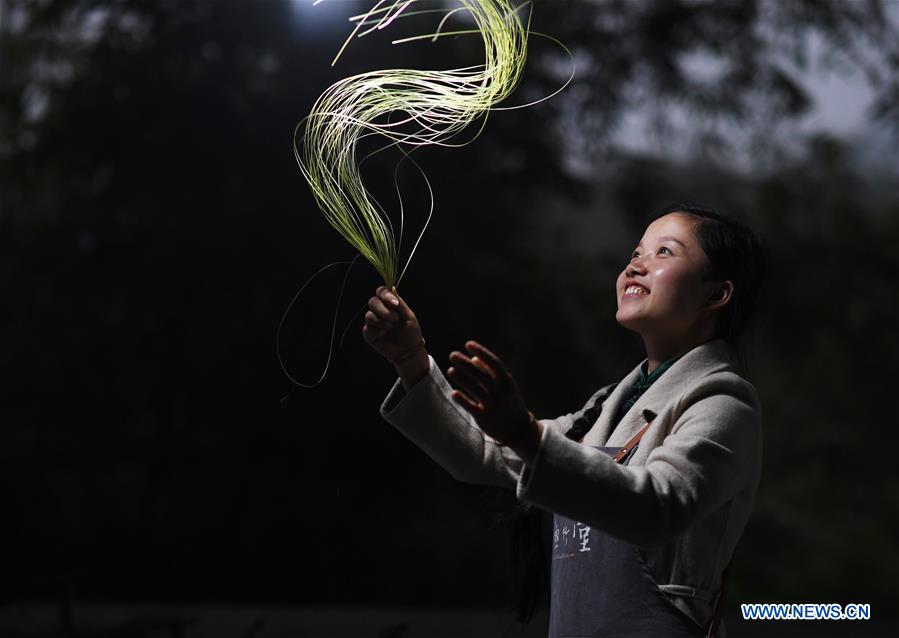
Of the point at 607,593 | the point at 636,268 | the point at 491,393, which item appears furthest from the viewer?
the point at 636,268

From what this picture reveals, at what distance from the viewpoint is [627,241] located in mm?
4555

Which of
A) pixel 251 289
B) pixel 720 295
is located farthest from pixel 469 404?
pixel 251 289

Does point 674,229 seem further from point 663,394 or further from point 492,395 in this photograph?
point 492,395

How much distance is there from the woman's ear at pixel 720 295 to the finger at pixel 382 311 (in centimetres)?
37

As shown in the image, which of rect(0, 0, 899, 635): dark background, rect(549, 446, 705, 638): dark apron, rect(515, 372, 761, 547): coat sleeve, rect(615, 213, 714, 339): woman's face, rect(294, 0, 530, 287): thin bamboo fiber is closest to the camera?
rect(515, 372, 761, 547): coat sleeve

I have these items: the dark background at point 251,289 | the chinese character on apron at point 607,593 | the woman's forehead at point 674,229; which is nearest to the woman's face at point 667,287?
the woman's forehead at point 674,229

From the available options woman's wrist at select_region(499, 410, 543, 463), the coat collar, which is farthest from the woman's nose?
woman's wrist at select_region(499, 410, 543, 463)

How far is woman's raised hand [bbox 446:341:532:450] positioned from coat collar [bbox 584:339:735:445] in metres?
0.25

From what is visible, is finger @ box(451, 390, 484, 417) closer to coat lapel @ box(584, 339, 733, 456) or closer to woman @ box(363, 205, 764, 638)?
woman @ box(363, 205, 764, 638)

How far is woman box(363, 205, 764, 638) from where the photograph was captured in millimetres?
907

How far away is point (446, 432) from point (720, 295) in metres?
0.36

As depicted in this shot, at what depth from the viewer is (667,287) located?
114 centimetres

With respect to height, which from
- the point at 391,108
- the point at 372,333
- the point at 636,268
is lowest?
the point at 372,333

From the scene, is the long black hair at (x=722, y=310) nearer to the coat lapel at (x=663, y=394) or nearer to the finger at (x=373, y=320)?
the coat lapel at (x=663, y=394)
